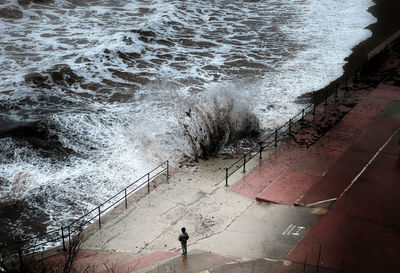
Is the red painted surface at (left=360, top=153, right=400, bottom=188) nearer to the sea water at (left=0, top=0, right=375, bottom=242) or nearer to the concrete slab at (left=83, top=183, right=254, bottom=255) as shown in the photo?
Answer: the concrete slab at (left=83, top=183, right=254, bottom=255)

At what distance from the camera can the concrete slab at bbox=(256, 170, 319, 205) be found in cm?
1280

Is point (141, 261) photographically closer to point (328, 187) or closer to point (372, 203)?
point (328, 187)

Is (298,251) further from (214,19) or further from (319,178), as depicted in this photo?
(214,19)

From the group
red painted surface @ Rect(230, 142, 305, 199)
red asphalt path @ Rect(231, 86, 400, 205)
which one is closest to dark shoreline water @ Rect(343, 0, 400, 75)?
red asphalt path @ Rect(231, 86, 400, 205)

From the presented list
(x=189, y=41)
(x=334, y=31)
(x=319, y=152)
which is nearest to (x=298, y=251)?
(x=319, y=152)

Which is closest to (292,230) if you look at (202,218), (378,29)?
(202,218)

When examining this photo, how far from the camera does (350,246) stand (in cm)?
988

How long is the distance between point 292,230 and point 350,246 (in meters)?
1.57

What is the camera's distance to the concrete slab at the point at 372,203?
433 inches

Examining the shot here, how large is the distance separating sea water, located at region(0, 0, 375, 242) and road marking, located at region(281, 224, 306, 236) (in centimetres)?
691

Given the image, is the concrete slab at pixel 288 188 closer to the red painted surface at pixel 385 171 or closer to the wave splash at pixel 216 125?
the red painted surface at pixel 385 171

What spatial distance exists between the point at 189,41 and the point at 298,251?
2694cm

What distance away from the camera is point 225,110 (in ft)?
66.7

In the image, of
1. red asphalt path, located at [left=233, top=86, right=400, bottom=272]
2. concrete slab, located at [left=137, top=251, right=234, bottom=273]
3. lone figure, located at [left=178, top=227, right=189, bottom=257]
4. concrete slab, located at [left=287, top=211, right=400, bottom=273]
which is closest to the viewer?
concrete slab, located at [left=287, top=211, right=400, bottom=273]
